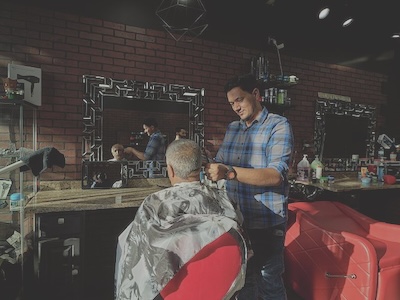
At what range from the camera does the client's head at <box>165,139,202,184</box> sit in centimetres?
129

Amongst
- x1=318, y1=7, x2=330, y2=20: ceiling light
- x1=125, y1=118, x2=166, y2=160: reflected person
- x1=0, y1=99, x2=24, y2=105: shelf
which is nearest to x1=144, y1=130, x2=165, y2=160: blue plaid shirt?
x1=125, y1=118, x2=166, y2=160: reflected person

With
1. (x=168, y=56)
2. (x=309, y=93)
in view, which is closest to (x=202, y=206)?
(x=168, y=56)

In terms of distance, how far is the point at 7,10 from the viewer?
7.57 feet

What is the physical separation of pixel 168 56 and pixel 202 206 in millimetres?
2113

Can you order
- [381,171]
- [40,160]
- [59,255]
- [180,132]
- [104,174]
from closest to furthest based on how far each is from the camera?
[40,160], [59,255], [104,174], [180,132], [381,171]

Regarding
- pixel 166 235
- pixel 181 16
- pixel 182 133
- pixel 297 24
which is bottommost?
pixel 166 235

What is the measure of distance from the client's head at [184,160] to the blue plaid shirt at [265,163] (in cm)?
45

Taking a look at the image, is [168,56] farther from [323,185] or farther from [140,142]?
[323,185]

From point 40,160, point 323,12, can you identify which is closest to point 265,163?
point 40,160

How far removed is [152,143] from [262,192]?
155 centimetres

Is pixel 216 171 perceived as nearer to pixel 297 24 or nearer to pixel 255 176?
pixel 255 176

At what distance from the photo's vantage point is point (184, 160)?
4.25ft

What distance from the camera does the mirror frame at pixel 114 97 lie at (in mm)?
2594

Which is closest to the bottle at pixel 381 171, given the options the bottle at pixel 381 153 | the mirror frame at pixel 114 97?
the bottle at pixel 381 153
